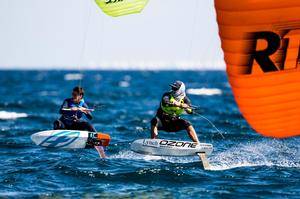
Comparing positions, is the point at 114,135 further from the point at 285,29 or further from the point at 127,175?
the point at 285,29

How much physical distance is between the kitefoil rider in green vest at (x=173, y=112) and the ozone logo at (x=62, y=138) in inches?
77.5

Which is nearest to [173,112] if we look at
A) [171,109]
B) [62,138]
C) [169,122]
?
[171,109]

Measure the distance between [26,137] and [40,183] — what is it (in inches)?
313

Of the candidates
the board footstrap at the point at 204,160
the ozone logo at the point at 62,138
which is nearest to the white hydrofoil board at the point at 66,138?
the ozone logo at the point at 62,138

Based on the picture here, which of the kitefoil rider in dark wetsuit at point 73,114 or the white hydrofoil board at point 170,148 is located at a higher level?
the kitefoil rider in dark wetsuit at point 73,114

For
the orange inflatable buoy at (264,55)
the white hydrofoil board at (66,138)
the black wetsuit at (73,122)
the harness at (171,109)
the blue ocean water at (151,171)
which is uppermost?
the orange inflatable buoy at (264,55)

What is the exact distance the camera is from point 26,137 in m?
21.8

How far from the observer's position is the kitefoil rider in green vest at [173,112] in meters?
15.2

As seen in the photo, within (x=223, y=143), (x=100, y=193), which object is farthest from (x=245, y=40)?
(x=223, y=143)

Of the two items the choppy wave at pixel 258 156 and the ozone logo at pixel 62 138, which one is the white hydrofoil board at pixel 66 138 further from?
the choppy wave at pixel 258 156

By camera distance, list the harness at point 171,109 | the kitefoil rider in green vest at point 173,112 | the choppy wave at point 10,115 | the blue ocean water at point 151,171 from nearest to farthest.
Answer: the blue ocean water at point 151,171
the kitefoil rider in green vest at point 173,112
the harness at point 171,109
the choppy wave at point 10,115

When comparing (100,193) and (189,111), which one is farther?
(189,111)

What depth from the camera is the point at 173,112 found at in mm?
15477

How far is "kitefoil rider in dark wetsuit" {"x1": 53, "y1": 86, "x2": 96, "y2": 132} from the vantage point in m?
16.2
